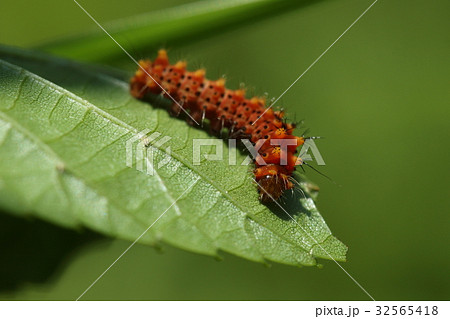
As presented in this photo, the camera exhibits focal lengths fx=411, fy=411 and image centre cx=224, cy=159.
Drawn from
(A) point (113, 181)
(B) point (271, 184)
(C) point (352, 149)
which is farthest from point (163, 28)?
(C) point (352, 149)

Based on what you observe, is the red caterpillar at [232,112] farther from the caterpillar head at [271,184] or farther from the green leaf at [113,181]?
the green leaf at [113,181]

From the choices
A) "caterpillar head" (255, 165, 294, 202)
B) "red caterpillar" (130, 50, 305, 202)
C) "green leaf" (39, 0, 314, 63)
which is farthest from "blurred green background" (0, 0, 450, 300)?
"caterpillar head" (255, 165, 294, 202)

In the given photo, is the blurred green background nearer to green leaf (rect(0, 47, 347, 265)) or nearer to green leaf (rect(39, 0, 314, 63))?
green leaf (rect(39, 0, 314, 63))

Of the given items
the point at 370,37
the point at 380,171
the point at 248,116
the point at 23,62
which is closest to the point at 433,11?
the point at 370,37

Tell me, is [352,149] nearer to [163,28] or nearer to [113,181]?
[163,28]

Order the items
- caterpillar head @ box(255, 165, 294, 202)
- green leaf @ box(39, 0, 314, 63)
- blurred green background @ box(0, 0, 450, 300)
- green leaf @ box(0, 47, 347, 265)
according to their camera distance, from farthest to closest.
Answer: blurred green background @ box(0, 0, 450, 300)
green leaf @ box(39, 0, 314, 63)
caterpillar head @ box(255, 165, 294, 202)
green leaf @ box(0, 47, 347, 265)
